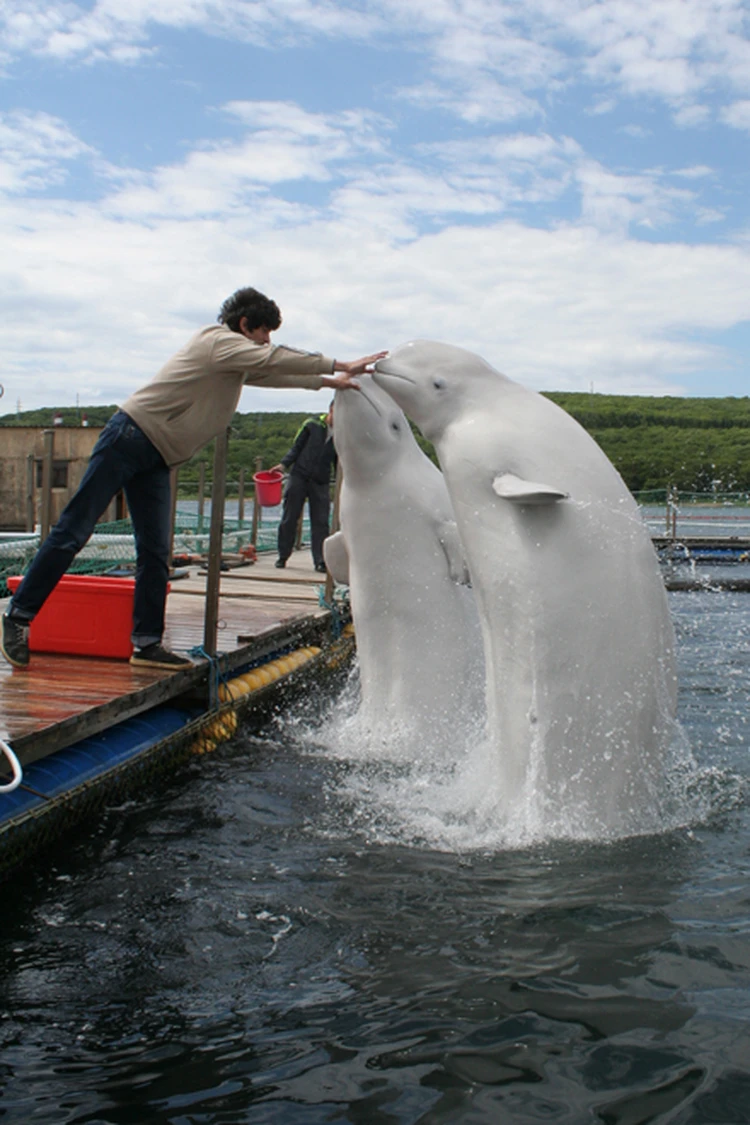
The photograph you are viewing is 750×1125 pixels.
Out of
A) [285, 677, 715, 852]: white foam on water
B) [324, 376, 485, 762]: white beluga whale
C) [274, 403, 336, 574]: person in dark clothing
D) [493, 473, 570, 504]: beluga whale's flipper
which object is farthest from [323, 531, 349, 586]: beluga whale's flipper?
[274, 403, 336, 574]: person in dark clothing

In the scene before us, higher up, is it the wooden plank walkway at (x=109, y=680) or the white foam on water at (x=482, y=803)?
the wooden plank walkway at (x=109, y=680)

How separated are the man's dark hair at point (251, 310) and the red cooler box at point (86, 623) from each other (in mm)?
1840

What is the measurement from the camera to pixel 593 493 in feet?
15.5

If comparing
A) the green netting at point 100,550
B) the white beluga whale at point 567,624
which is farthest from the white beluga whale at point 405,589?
the green netting at point 100,550

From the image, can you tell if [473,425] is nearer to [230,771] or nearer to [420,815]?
[420,815]

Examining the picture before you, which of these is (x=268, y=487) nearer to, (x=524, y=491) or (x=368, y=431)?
(x=368, y=431)

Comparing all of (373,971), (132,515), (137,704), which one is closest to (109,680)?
(137,704)

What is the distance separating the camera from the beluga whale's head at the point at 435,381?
511 cm

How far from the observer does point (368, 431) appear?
6742mm

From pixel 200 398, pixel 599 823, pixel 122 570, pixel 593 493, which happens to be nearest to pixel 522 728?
pixel 599 823

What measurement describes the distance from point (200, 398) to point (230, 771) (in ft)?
7.43

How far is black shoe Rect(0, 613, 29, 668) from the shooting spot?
5973 mm

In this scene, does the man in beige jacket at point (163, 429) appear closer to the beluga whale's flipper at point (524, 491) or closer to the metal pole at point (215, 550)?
the metal pole at point (215, 550)

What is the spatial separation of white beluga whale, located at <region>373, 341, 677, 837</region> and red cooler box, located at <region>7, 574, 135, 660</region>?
2.82m
